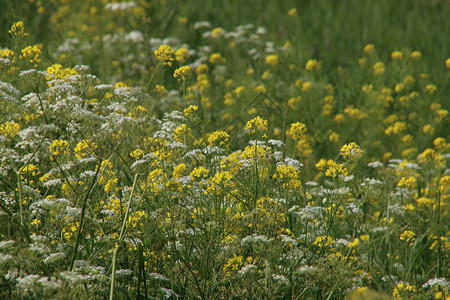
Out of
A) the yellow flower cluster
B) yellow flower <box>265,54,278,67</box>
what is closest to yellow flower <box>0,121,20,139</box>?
the yellow flower cluster

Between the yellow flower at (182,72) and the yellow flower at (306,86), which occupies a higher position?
the yellow flower at (306,86)

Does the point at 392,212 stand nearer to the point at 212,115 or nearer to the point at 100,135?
the point at 100,135

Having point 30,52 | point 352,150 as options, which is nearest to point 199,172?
point 352,150

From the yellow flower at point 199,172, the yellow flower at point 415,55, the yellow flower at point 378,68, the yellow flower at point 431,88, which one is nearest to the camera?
the yellow flower at point 199,172

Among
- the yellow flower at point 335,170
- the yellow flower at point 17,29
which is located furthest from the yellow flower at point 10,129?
the yellow flower at point 335,170

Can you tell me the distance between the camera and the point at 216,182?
9.13 ft

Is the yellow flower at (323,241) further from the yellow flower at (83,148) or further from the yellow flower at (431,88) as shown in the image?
the yellow flower at (431,88)

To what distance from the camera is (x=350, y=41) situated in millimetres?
7199

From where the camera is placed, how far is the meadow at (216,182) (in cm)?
255

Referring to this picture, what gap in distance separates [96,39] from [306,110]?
2.82 metres

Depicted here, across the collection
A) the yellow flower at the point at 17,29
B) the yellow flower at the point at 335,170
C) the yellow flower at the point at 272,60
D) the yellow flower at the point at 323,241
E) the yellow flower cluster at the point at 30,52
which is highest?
the yellow flower at the point at 272,60

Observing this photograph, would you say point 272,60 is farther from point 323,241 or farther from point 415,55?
point 323,241

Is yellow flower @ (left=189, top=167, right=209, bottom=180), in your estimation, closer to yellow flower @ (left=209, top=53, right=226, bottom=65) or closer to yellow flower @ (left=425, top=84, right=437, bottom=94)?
yellow flower @ (left=209, top=53, right=226, bottom=65)

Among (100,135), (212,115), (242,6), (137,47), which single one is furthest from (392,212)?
(242,6)
